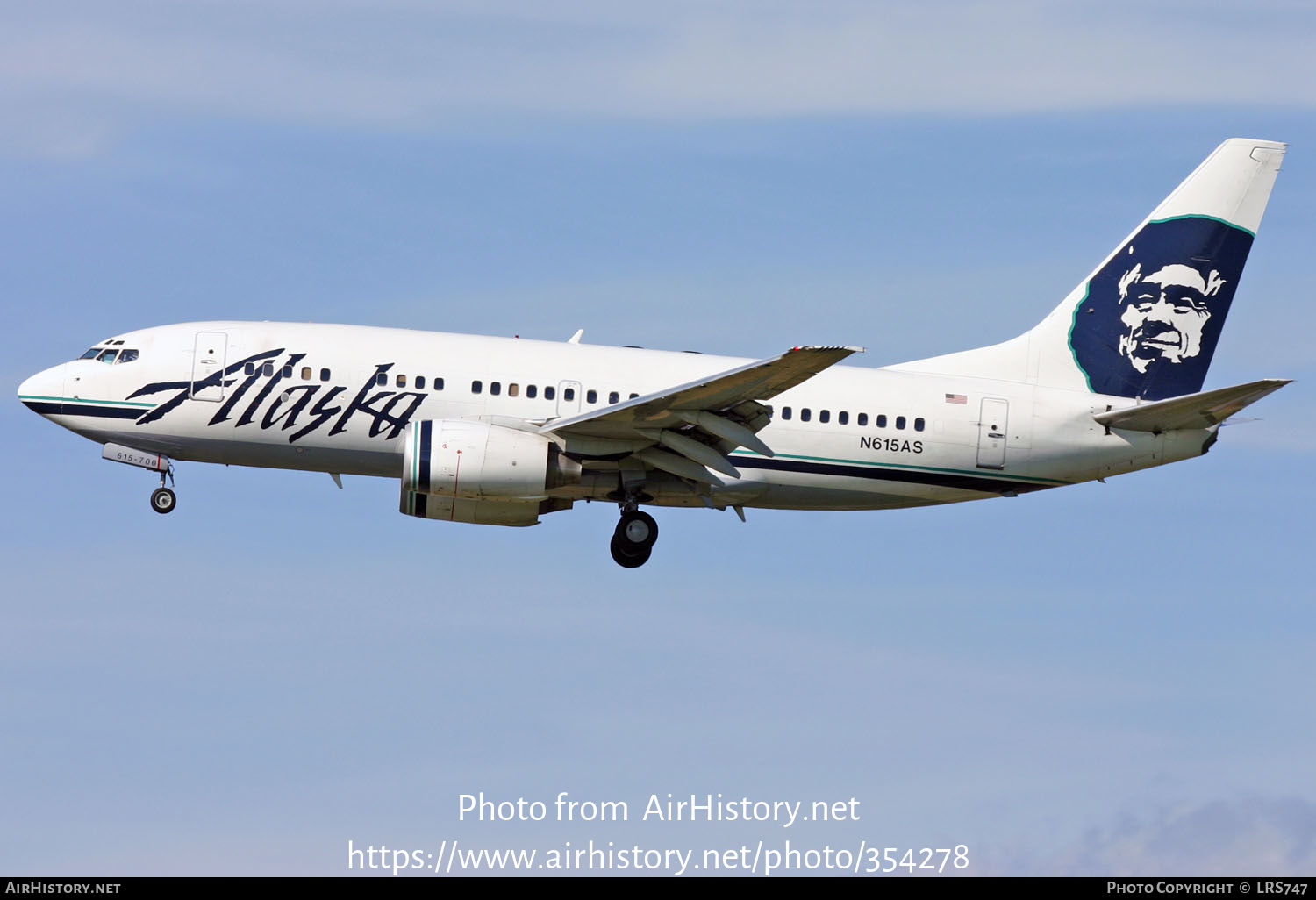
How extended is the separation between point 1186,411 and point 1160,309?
12.9ft

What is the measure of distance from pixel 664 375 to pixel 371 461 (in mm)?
6182

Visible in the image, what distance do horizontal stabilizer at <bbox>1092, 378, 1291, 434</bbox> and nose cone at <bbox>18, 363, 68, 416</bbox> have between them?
21528 mm

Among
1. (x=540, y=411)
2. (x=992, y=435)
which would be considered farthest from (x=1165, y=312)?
(x=540, y=411)

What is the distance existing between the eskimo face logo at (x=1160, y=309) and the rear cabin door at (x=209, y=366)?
59.7 ft

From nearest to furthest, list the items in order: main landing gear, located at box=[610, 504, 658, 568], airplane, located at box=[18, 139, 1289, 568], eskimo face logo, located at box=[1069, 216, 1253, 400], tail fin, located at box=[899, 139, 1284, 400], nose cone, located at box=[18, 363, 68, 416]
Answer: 1. airplane, located at box=[18, 139, 1289, 568]
2. nose cone, located at box=[18, 363, 68, 416]
3. main landing gear, located at box=[610, 504, 658, 568]
4. tail fin, located at box=[899, 139, 1284, 400]
5. eskimo face logo, located at box=[1069, 216, 1253, 400]

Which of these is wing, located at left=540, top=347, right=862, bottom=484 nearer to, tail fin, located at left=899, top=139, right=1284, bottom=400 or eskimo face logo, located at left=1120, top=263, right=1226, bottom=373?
tail fin, located at left=899, top=139, right=1284, bottom=400

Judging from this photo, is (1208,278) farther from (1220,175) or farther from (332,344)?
(332,344)

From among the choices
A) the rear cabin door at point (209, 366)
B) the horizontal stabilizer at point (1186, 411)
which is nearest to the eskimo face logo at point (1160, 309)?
the horizontal stabilizer at point (1186, 411)

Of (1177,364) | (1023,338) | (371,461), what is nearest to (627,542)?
(371,461)

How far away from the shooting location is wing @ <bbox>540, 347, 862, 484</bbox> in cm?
3052

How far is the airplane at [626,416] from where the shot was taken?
32.2 m

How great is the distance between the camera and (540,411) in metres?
33.3

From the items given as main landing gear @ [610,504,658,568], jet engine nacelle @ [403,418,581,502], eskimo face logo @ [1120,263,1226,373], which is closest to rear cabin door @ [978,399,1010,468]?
eskimo face logo @ [1120,263,1226,373]

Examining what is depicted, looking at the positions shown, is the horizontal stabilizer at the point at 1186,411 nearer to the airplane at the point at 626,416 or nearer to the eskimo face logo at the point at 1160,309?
the airplane at the point at 626,416
